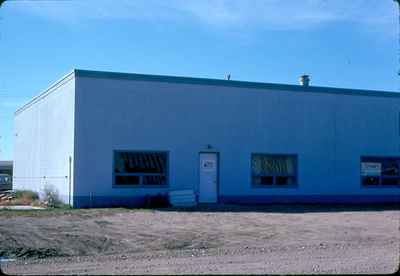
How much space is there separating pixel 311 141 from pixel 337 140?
1471mm

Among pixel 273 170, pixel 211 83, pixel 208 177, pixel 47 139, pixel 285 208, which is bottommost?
pixel 285 208

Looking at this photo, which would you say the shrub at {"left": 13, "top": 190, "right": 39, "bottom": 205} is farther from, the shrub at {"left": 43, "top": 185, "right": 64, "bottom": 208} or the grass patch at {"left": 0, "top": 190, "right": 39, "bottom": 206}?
the shrub at {"left": 43, "top": 185, "right": 64, "bottom": 208}

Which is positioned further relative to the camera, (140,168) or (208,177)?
(208,177)

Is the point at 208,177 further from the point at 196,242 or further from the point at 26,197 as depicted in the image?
the point at 196,242

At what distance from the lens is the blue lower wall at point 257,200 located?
25078mm

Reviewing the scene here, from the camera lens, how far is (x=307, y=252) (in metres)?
13.4

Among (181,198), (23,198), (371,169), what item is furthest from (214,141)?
(23,198)

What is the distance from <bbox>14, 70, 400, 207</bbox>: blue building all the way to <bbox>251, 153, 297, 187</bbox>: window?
0.15ft

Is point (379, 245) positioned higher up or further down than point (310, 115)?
further down

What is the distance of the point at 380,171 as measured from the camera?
102 ft

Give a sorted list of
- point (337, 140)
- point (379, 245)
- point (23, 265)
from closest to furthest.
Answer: point (23, 265) → point (379, 245) → point (337, 140)

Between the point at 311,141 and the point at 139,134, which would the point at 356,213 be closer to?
the point at 311,141

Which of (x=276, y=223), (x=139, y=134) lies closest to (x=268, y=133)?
(x=139, y=134)

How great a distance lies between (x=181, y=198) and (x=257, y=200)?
13.4ft
